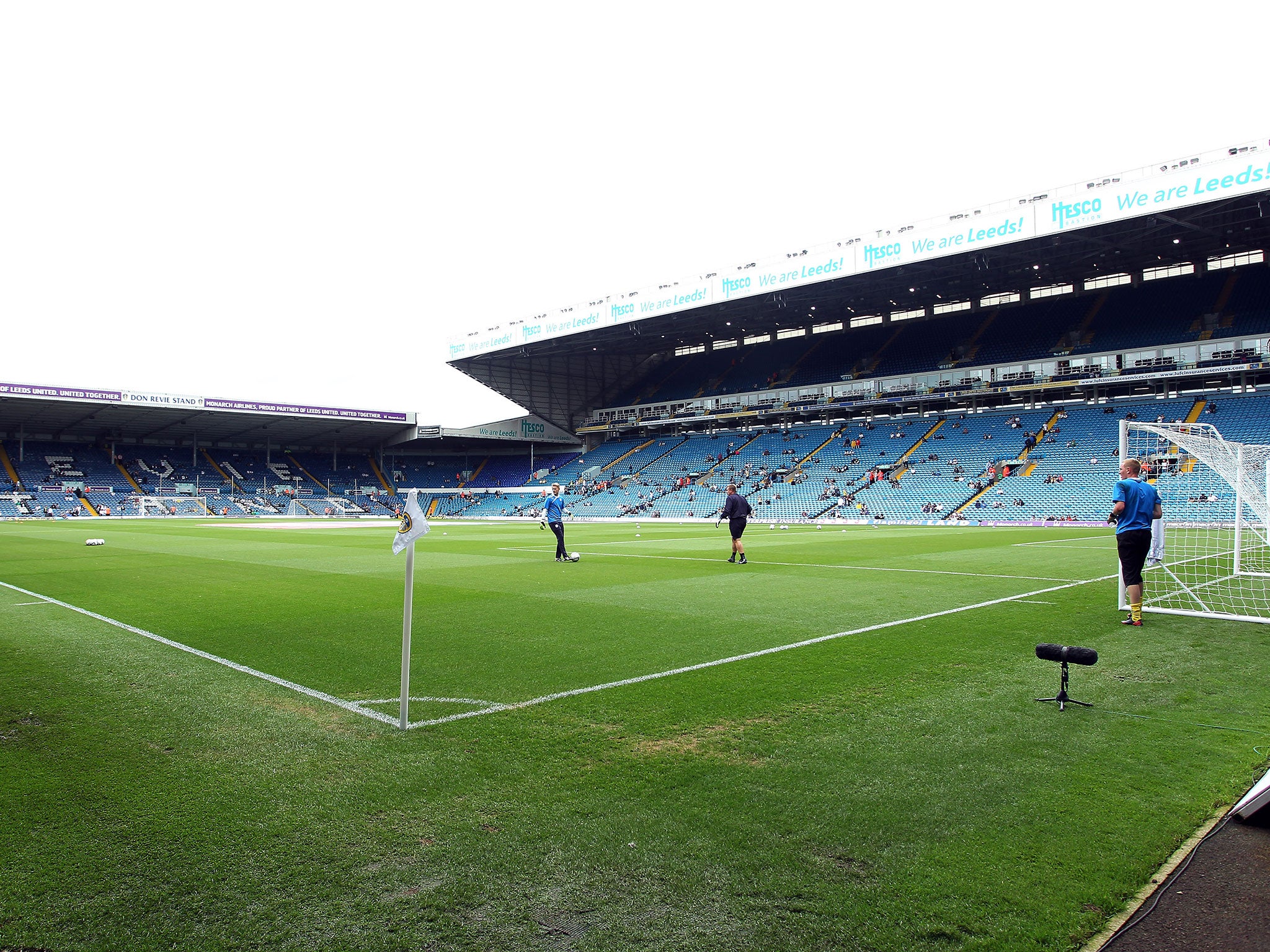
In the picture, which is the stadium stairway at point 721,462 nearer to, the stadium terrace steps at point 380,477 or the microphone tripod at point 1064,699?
the stadium terrace steps at point 380,477

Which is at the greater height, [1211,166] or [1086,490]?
[1211,166]

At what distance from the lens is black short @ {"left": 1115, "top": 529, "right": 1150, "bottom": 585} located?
31.0 feet

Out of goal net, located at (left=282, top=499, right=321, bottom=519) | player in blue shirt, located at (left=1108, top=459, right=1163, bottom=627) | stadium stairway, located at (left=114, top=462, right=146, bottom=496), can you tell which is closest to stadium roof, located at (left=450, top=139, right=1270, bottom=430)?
goal net, located at (left=282, top=499, right=321, bottom=519)

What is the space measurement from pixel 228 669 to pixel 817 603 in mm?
7644

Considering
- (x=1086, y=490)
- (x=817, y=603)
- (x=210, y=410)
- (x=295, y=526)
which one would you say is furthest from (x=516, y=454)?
(x=817, y=603)

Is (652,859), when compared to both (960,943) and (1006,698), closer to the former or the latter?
(960,943)

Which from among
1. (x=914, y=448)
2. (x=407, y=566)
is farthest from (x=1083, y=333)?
(x=407, y=566)

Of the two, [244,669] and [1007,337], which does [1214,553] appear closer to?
[244,669]

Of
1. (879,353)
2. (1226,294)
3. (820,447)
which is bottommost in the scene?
(820,447)

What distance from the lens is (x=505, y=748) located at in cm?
496

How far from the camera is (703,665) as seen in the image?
7.40 m

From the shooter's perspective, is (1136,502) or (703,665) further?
(1136,502)

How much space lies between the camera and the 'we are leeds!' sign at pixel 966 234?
33.7 m

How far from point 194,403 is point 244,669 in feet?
210
